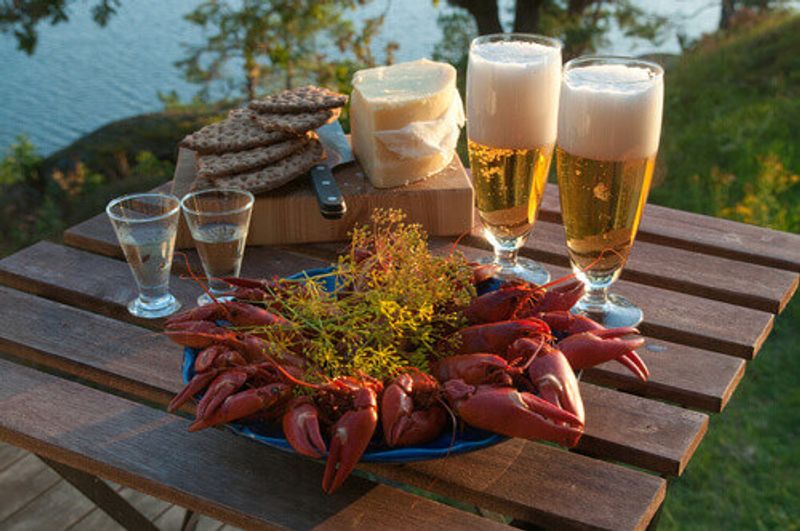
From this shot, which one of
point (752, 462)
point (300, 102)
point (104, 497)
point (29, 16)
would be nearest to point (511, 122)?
point (300, 102)

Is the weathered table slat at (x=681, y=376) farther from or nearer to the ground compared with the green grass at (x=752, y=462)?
farther from the ground

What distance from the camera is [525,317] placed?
125 centimetres

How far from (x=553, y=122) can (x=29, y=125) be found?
11.0 feet

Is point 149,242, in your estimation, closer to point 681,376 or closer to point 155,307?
point 155,307

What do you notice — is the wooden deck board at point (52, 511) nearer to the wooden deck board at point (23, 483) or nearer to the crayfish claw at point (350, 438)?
the wooden deck board at point (23, 483)

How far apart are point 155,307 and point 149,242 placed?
0.43 ft

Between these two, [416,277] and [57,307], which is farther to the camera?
[57,307]

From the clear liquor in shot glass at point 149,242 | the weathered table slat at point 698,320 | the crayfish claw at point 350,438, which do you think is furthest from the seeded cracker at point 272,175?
the crayfish claw at point 350,438

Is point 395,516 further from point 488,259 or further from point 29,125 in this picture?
point 29,125

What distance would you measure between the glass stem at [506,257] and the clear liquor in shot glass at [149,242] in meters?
0.58

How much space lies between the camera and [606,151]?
1358mm

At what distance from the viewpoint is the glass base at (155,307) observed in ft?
5.04

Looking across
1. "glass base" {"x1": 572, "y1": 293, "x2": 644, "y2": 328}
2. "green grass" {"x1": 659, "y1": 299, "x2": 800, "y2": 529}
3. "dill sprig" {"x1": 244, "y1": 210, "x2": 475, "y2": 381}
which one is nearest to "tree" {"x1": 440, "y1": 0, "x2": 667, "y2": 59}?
"green grass" {"x1": 659, "y1": 299, "x2": 800, "y2": 529}

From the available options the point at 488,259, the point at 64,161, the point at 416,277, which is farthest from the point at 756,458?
the point at 64,161
